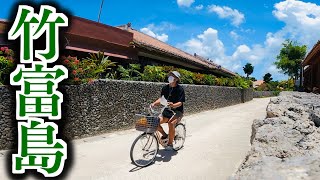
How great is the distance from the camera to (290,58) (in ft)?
207

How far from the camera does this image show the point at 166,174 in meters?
6.27

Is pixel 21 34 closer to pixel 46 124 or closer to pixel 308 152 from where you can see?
pixel 46 124

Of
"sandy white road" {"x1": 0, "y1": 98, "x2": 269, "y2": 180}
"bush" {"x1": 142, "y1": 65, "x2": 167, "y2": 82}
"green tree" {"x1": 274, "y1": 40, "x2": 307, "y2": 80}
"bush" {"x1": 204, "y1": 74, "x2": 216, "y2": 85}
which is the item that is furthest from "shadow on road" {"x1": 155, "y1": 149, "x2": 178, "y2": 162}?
"green tree" {"x1": 274, "y1": 40, "x2": 307, "y2": 80}

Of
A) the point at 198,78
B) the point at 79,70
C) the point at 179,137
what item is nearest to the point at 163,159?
the point at 179,137

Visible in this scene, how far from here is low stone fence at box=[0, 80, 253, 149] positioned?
7770mm

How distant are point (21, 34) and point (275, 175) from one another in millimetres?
4946

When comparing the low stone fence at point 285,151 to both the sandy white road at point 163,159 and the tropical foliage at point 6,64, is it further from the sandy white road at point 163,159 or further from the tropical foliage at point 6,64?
the tropical foliage at point 6,64

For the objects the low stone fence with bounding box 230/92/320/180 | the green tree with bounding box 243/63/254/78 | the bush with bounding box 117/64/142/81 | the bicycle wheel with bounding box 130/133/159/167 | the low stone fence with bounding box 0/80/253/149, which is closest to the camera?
the low stone fence with bounding box 230/92/320/180

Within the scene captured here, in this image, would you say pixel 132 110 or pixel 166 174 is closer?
pixel 166 174

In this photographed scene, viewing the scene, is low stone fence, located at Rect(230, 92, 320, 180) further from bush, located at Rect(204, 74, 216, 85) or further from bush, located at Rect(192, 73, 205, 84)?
bush, located at Rect(204, 74, 216, 85)

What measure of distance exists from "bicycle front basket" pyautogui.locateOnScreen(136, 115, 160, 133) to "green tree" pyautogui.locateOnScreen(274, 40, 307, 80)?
57876mm

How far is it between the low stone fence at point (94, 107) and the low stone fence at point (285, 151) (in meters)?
3.84

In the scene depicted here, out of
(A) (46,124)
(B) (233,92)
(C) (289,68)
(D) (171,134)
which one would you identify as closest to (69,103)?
(D) (171,134)

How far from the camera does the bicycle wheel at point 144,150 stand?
6664 mm
